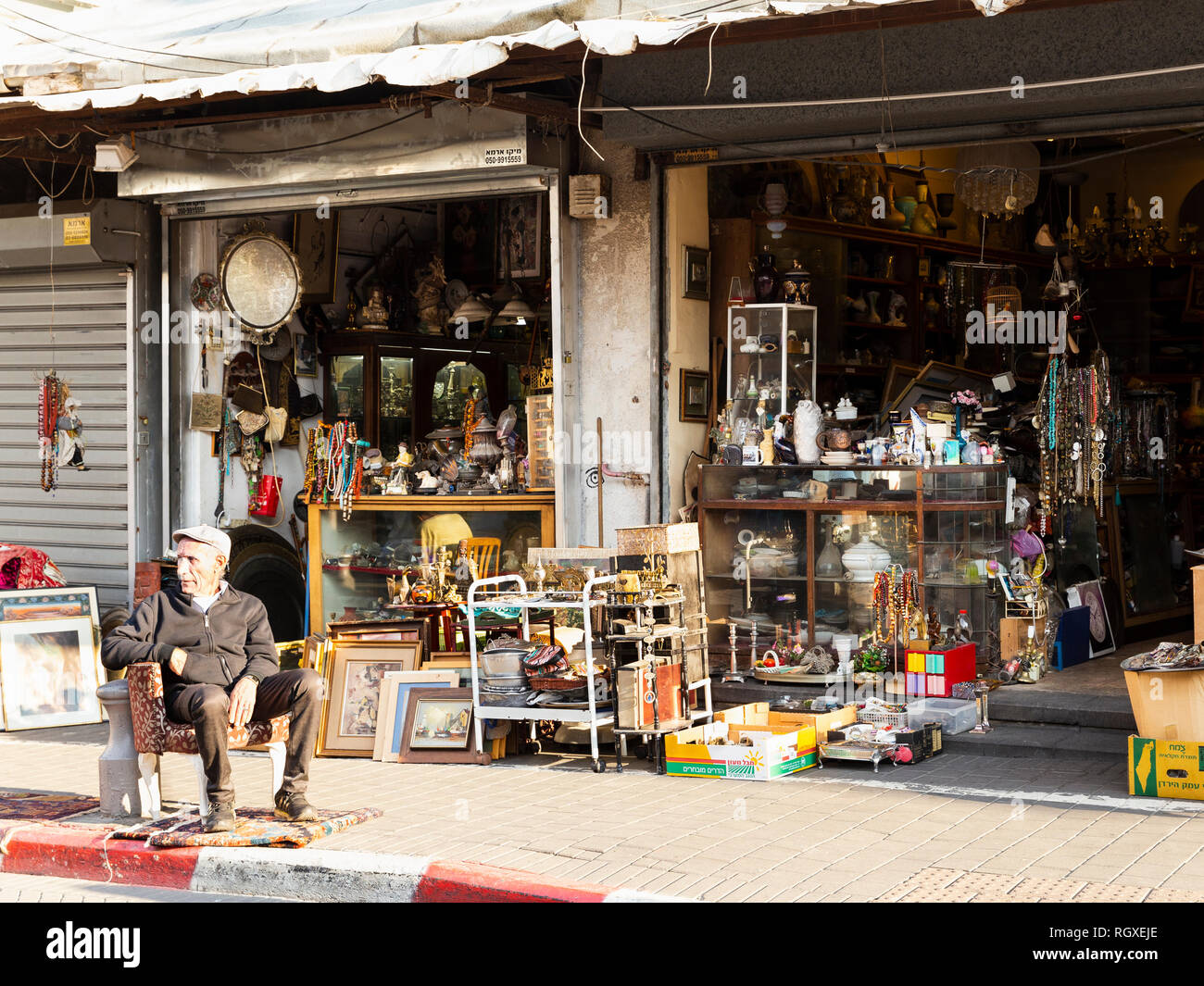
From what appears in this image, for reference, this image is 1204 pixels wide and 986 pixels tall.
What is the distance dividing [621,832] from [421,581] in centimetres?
419

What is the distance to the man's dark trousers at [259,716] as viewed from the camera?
6.89 meters

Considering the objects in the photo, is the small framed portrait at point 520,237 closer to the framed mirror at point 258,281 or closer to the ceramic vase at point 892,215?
the framed mirror at point 258,281

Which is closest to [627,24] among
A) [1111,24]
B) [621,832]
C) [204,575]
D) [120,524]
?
[1111,24]

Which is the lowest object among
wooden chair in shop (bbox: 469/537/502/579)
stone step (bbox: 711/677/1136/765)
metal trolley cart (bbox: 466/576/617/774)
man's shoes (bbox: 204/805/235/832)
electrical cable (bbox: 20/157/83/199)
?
man's shoes (bbox: 204/805/235/832)

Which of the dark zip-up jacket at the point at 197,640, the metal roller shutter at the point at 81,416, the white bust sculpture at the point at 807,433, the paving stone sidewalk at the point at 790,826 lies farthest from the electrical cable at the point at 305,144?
the paving stone sidewalk at the point at 790,826

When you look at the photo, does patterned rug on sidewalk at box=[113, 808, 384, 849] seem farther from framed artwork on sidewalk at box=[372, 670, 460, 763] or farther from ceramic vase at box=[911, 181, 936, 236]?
ceramic vase at box=[911, 181, 936, 236]

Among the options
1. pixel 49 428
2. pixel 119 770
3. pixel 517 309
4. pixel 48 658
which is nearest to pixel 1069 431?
pixel 517 309

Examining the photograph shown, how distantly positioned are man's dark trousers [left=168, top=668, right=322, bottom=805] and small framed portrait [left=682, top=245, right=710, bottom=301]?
4.30 metres

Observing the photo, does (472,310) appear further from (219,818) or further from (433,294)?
(219,818)

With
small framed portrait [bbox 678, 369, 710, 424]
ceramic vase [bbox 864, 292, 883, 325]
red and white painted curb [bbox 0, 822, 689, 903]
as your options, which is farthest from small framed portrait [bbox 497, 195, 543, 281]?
red and white painted curb [bbox 0, 822, 689, 903]

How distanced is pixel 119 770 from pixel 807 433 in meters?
4.88

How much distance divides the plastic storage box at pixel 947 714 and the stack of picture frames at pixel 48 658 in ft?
19.3

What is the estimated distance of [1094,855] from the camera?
6.17m

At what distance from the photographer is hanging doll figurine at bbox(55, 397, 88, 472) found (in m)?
12.2
